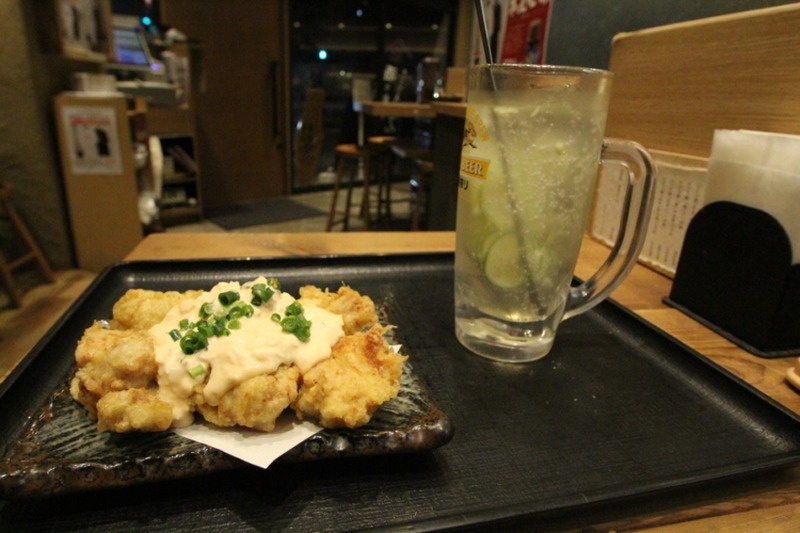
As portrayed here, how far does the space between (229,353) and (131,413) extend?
0.13 metres

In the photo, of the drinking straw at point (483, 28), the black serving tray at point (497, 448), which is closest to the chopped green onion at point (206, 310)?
the black serving tray at point (497, 448)

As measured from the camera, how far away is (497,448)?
674mm

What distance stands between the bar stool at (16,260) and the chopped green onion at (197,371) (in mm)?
2800

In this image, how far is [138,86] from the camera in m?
4.31

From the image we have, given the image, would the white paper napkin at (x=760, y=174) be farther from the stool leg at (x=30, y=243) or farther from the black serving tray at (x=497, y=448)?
the stool leg at (x=30, y=243)

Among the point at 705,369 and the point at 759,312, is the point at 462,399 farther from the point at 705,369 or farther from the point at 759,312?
the point at 759,312

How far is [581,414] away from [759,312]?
506 millimetres

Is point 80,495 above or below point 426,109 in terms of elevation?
below

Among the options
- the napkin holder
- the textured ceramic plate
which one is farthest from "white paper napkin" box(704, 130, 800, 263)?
the textured ceramic plate

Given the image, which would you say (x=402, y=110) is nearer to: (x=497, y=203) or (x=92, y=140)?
(x=92, y=140)

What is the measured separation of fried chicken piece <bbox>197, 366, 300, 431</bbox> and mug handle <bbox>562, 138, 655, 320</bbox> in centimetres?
58

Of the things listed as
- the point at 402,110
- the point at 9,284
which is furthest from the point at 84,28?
the point at 402,110

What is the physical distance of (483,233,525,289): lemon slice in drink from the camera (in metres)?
0.86

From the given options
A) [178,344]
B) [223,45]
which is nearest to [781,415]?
[178,344]
